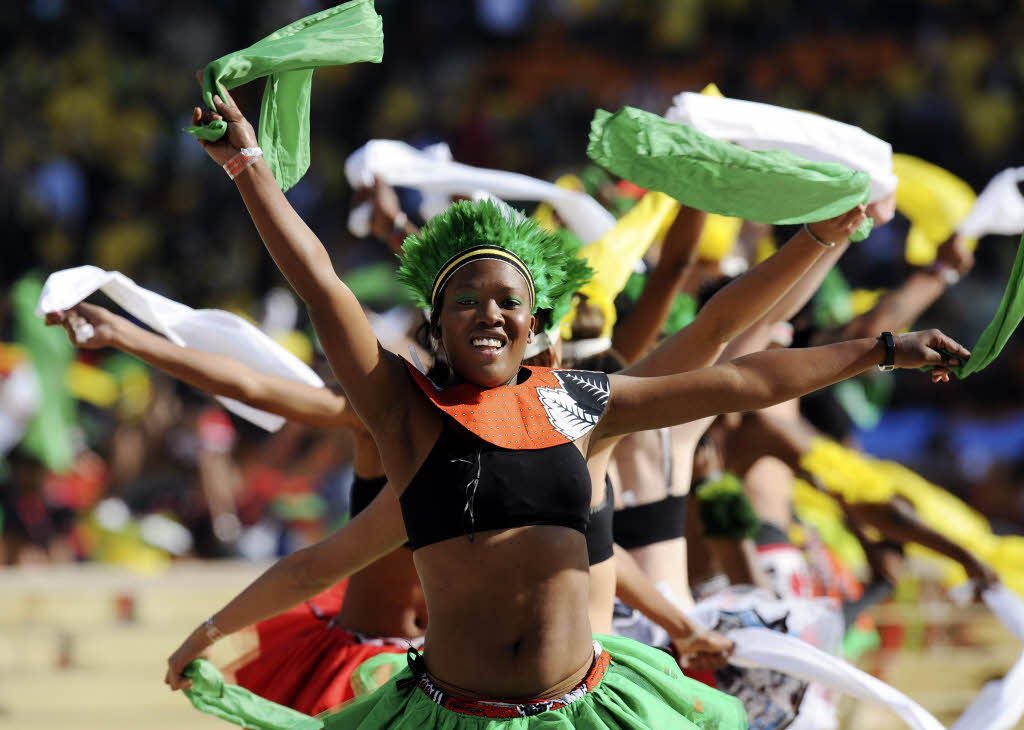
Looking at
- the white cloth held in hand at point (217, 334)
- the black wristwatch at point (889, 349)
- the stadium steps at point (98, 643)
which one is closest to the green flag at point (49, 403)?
the stadium steps at point (98, 643)

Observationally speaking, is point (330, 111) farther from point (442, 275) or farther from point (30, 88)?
point (442, 275)

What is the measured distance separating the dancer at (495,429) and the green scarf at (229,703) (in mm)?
420

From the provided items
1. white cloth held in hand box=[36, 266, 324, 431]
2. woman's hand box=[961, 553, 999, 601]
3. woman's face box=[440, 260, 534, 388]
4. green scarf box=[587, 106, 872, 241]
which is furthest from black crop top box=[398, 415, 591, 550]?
woman's hand box=[961, 553, 999, 601]

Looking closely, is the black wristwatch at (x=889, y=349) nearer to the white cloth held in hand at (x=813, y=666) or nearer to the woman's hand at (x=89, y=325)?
the white cloth held in hand at (x=813, y=666)

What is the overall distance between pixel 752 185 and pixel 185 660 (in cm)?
169

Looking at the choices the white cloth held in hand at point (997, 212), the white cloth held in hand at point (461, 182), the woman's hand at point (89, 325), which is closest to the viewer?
the woman's hand at point (89, 325)

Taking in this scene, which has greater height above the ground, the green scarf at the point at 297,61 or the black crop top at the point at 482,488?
the green scarf at the point at 297,61

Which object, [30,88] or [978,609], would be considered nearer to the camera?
[978,609]

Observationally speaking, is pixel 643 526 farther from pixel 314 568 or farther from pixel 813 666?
pixel 314 568

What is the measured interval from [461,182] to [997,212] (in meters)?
1.76

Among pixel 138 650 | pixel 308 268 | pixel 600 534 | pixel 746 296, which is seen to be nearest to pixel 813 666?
pixel 600 534

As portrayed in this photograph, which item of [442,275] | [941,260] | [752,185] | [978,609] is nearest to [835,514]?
[978,609]

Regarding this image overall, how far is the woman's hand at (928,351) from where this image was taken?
9.01 feet

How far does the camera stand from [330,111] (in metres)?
13.9
